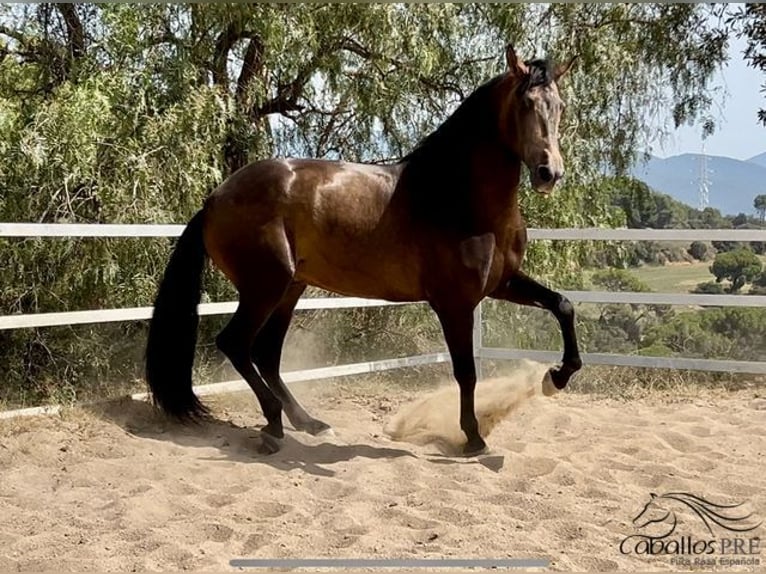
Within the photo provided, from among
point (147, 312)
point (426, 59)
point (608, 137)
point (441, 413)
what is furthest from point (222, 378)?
point (608, 137)

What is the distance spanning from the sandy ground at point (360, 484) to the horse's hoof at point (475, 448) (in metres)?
0.12

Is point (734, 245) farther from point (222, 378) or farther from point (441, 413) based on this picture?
point (222, 378)

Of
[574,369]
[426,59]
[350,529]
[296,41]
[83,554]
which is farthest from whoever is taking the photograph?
[426,59]

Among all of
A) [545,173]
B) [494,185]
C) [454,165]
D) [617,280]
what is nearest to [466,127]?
[454,165]

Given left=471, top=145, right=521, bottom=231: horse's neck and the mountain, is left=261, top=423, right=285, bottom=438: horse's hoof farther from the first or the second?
the mountain

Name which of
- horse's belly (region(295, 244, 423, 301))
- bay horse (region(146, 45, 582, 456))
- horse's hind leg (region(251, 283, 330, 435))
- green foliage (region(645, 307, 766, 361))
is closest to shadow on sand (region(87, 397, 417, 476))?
bay horse (region(146, 45, 582, 456))

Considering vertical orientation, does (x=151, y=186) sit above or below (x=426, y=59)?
below

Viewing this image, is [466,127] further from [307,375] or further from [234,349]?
[307,375]

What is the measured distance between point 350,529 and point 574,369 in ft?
5.79

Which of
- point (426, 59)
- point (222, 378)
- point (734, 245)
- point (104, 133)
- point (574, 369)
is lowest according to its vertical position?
point (222, 378)

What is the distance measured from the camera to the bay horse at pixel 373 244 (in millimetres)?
4285

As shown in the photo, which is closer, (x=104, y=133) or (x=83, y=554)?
(x=83, y=554)

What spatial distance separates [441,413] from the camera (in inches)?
199

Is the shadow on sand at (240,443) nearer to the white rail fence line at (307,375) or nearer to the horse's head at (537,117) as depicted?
the white rail fence line at (307,375)
